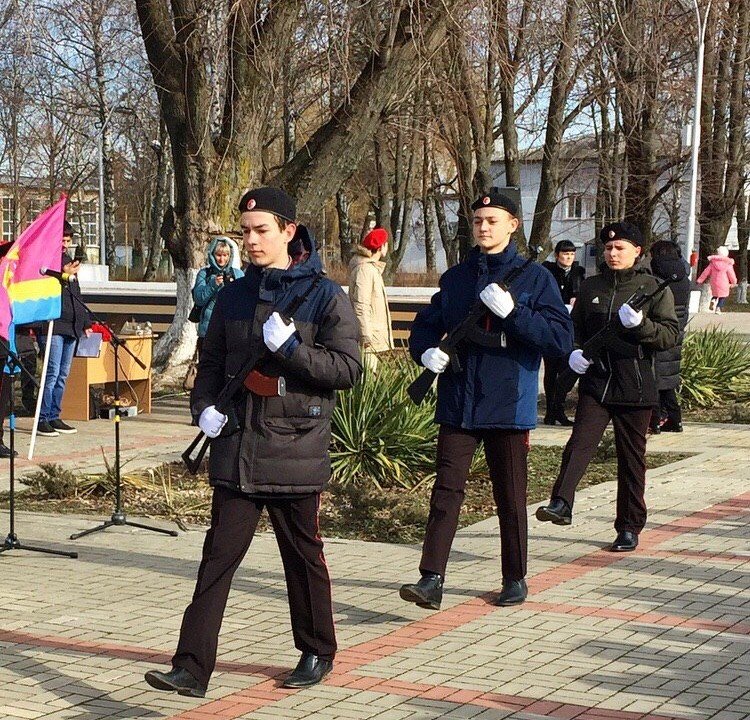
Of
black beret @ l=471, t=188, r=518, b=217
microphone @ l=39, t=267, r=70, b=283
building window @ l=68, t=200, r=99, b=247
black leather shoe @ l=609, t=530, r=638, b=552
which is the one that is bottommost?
black leather shoe @ l=609, t=530, r=638, b=552

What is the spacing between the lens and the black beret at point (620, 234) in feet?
26.9

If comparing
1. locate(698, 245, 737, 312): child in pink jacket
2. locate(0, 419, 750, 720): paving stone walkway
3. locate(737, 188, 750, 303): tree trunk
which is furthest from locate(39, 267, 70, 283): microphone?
locate(737, 188, 750, 303): tree trunk

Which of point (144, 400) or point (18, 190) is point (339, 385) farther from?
point (18, 190)

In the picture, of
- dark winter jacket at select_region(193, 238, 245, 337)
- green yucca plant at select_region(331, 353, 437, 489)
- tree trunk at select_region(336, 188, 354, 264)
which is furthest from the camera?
tree trunk at select_region(336, 188, 354, 264)

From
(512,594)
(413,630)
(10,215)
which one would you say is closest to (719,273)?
(512,594)

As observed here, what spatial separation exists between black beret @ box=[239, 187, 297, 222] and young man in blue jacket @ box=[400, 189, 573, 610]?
4.63ft

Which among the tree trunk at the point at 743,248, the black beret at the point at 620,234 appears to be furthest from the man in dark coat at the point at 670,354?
the tree trunk at the point at 743,248

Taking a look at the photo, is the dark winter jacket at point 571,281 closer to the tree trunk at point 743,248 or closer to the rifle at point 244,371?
the rifle at point 244,371

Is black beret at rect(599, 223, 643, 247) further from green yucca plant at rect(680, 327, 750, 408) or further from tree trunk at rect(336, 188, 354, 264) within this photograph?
tree trunk at rect(336, 188, 354, 264)

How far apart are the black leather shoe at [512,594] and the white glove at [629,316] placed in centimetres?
164

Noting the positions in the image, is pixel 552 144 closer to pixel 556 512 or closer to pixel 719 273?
pixel 719 273

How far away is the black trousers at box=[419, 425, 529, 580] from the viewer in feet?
21.9

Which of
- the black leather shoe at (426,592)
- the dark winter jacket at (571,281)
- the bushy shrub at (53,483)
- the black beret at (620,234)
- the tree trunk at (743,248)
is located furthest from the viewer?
the tree trunk at (743,248)

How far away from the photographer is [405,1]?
13867mm
